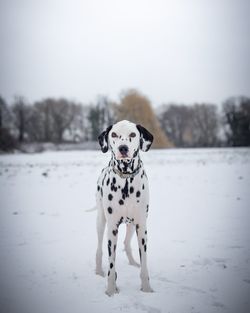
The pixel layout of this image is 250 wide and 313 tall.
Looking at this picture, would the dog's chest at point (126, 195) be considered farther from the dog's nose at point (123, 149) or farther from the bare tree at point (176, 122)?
the bare tree at point (176, 122)

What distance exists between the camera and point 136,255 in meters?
5.04

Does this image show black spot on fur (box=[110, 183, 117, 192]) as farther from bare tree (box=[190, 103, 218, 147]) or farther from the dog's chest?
bare tree (box=[190, 103, 218, 147])

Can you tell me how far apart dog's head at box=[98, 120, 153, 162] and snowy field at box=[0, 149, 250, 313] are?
6.13 feet

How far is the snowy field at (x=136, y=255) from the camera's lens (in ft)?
11.3

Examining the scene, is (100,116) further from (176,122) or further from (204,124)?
(204,124)

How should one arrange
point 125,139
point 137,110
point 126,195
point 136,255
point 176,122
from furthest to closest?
point 176,122 < point 137,110 < point 136,255 < point 126,195 < point 125,139

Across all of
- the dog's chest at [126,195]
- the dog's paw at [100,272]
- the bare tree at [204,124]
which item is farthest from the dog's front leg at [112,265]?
the bare tree at [204,124]

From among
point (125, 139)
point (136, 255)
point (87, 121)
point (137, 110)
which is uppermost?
point (87, 121)

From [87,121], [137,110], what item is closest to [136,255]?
[137,110]

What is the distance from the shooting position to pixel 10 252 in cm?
516

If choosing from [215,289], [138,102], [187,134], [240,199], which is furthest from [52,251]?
[187,134]

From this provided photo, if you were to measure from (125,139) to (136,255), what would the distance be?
8.66 ft

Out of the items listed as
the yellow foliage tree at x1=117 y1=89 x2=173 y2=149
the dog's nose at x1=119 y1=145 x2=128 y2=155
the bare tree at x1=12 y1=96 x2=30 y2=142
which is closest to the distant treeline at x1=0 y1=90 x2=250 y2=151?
the bare tree at x1=12 y1=96 x2=30 y2=142

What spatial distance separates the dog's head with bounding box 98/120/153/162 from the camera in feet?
10.8
